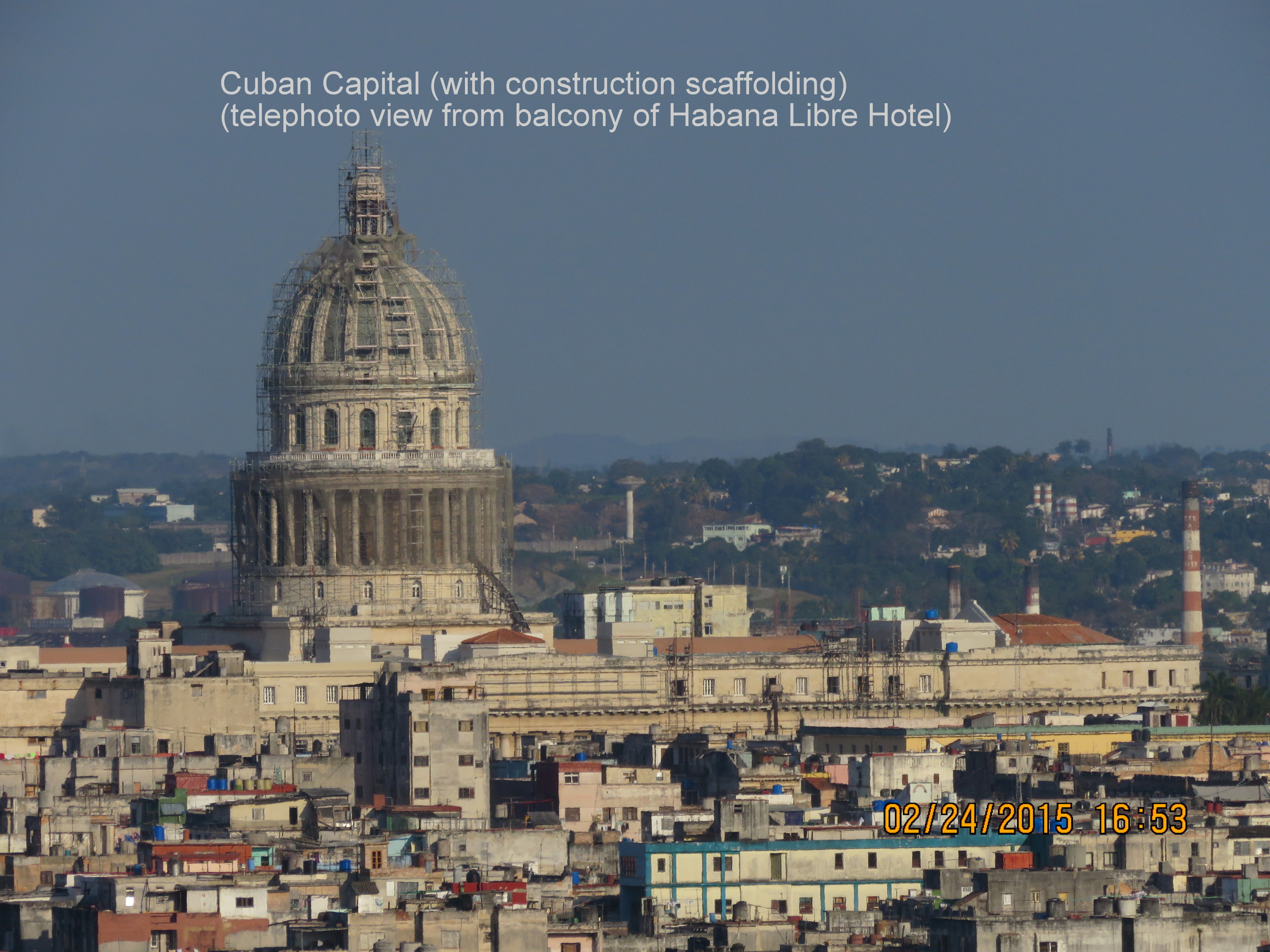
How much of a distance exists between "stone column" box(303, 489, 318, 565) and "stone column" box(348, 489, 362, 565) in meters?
1.05

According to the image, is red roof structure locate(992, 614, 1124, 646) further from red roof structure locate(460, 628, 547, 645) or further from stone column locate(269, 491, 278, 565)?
stone column locate(269, 491, 278, 565)

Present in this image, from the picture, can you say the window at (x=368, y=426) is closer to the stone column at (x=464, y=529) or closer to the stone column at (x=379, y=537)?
the stone column at (x=379, y=537)

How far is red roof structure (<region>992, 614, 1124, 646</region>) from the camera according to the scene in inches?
6029

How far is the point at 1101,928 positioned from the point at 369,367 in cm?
7797

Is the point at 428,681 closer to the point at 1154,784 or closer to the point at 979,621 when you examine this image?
the point at 1154,784

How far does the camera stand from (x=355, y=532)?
498 ft

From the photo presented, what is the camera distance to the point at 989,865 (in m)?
88.8

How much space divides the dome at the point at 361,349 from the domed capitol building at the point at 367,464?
0.03 metres

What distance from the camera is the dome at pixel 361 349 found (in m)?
152

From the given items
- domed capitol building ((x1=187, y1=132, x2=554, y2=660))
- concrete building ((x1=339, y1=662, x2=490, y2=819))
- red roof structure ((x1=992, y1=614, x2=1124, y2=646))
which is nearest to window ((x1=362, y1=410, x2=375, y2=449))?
domed capitol building ((x1=187, y1=132, x2=554, y2=660))

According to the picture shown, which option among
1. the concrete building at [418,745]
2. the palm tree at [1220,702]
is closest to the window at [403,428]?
the palm tree at [1220,702]

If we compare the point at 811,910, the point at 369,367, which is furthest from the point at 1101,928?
the point at 369,367

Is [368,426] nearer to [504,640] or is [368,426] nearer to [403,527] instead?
[403,527]

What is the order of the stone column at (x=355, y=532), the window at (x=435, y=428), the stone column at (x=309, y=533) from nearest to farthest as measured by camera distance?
the stone column at (x=355, y=532) < the stone column at (x=309, y=533) < the window at (x=435, y=428)
